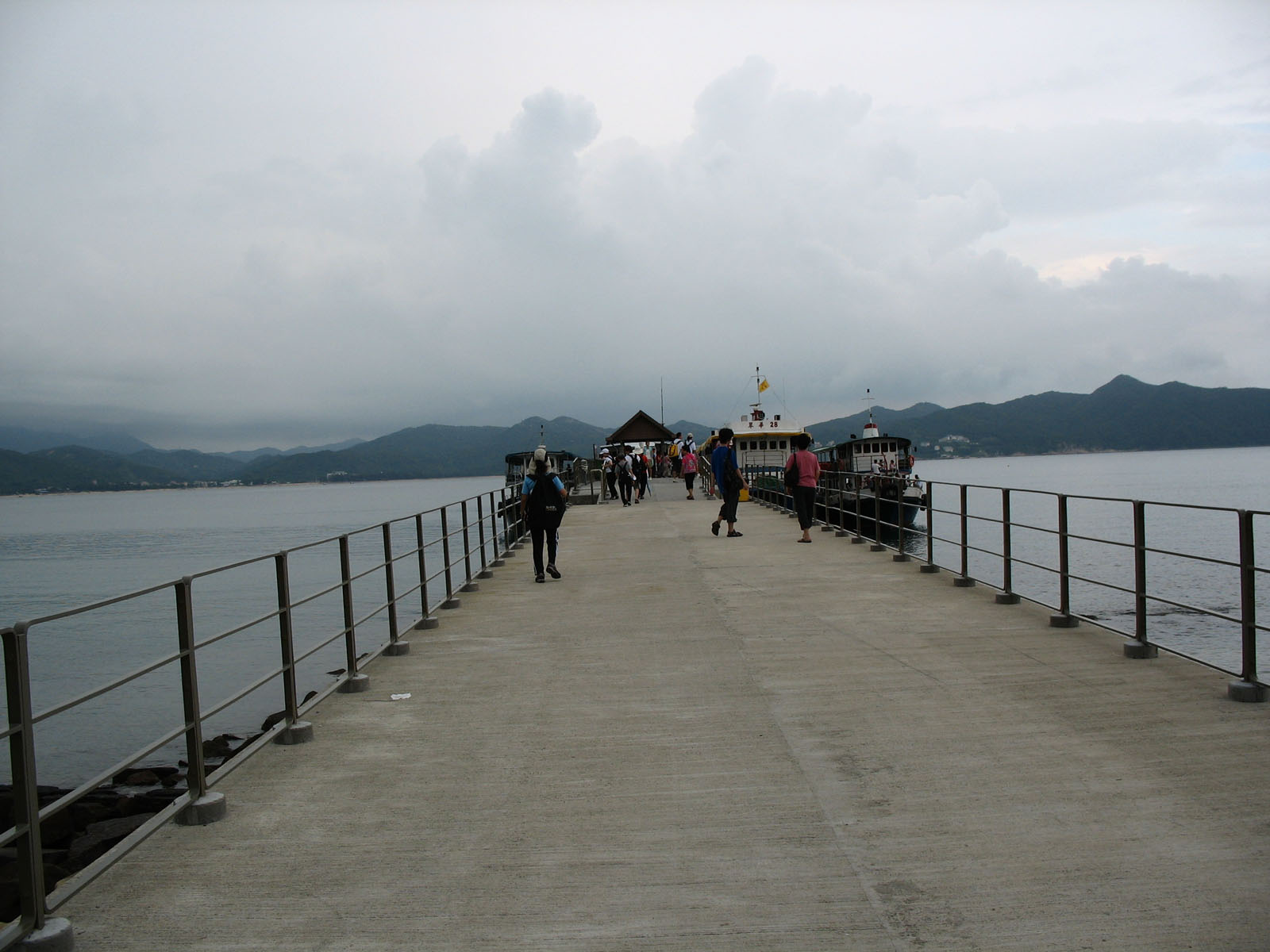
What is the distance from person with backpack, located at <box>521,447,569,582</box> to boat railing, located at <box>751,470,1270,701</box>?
400cm

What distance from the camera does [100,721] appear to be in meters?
19.8

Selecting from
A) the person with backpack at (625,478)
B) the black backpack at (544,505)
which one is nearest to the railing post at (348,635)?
the black backpack at (544,505)

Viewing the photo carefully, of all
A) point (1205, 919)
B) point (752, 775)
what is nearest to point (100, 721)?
point (752, 775)

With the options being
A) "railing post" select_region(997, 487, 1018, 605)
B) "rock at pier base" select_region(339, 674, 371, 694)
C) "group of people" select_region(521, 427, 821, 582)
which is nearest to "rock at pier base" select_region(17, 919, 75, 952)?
"rock at pier base" select_region(339, 674, 371, 694)

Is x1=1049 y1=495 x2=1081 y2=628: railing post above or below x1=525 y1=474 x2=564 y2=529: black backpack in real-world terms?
below

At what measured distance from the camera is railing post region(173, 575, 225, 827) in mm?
4336

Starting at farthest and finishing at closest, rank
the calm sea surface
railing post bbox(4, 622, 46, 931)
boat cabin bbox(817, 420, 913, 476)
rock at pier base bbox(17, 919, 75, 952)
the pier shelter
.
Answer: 1. boat cabin bbox(817, 420, 913, 476)
2. the pier shelter
3. the calm sea surface
4. railing post bbox(4, 622, 46, 931)
5. rock at pier base bbox(17, 919, 75, 952)

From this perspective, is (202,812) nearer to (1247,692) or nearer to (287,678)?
(287,678)

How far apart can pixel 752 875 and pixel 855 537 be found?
493 inches

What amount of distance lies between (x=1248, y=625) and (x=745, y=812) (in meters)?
3.64

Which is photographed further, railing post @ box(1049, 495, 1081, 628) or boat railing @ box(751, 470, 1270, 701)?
railing post @ box(1049, 495, 1081, 628)

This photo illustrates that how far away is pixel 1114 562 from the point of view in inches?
1417

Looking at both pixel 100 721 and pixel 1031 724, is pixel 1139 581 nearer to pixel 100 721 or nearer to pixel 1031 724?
pixel 1031 724

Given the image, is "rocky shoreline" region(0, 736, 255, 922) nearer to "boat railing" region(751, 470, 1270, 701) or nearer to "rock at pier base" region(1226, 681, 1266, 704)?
"rock at pier base" region(1226, 681, 1266, 704)
